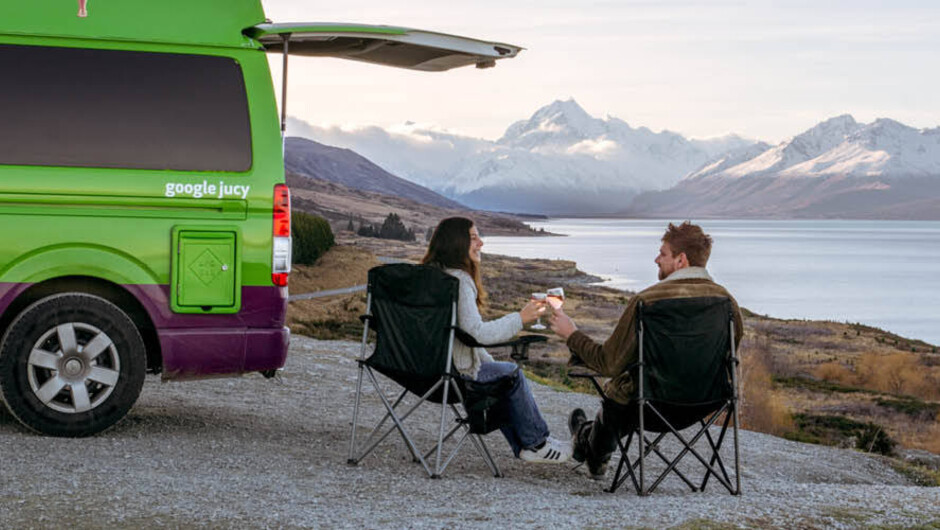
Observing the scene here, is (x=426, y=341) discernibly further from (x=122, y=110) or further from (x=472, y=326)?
(x=122, y=110)

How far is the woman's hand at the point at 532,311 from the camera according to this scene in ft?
22.2

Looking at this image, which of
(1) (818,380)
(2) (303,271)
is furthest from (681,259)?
(2) (303,271)

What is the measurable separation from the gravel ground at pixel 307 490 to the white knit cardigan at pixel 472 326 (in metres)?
0.70

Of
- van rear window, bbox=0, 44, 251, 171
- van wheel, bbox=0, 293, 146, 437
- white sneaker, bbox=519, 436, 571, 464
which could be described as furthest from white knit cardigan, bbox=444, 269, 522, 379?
van wheel, bbox=0, 293, 146, 437

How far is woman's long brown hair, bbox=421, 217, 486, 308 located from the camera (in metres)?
7.02

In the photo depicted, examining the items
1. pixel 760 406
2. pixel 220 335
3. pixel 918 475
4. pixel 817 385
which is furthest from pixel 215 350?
pixel 817 385

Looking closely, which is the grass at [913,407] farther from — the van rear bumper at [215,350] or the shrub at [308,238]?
the shrub at [308,238]

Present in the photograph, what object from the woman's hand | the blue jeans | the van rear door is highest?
the van rear door

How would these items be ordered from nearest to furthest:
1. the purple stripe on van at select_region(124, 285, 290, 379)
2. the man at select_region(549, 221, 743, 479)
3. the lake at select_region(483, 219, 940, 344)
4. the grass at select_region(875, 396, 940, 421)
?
the man at select_region(549, 221, 743, 479) < the purple stripe on van at select_region(124, 285, 290, 379) < the grass at select_region(875, 396, 940, 421) < the lake at select_region(483, 219, 940, 344)

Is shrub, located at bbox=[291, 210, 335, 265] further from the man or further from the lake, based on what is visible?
the man

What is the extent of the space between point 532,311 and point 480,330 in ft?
1.12

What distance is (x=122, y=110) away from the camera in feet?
24.0

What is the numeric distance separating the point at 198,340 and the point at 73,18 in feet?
7.02

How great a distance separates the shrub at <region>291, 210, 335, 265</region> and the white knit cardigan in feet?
126
